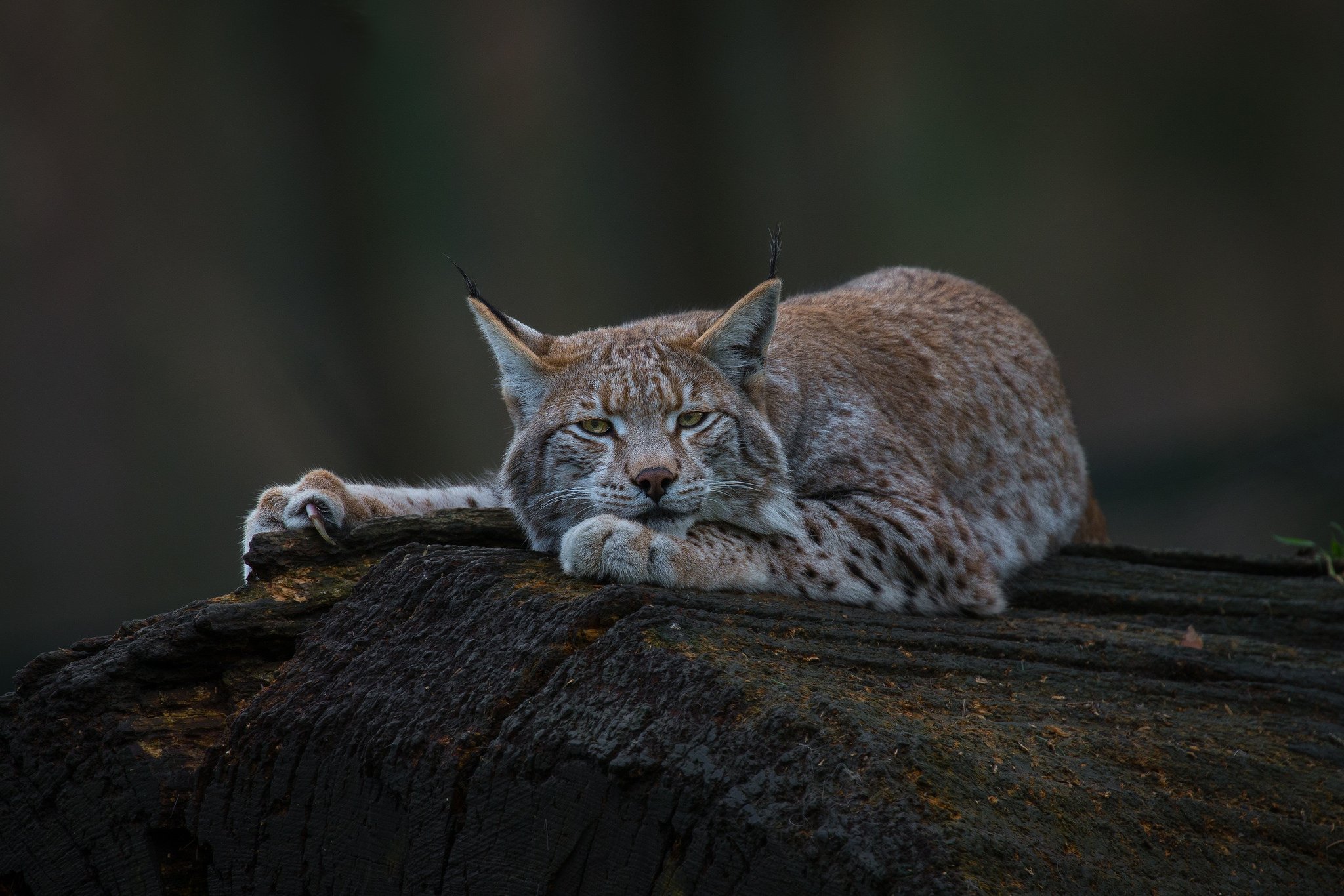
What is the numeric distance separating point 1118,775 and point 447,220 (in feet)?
23.2

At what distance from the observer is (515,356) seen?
4578 mm

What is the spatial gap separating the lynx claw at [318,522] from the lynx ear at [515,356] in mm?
892

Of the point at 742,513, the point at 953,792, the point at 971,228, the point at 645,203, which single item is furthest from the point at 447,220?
the point at 953,792

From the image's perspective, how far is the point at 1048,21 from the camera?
30.1 ft

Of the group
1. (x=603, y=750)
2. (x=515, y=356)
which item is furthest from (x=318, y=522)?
(x=603, y=750)

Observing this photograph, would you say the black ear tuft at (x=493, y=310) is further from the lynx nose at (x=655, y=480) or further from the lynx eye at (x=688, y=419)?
the lynx nose at (x=655, y=480)

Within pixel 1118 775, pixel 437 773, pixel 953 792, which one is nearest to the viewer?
pixel 953 792

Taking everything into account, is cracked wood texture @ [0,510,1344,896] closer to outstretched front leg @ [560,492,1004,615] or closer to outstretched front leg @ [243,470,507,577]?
outstretched front leg @ [560,492,1004,615]

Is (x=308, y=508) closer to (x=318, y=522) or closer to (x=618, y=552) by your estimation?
(x=318, y=522)

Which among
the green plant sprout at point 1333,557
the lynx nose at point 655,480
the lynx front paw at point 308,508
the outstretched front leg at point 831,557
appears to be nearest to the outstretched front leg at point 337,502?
the lynx front paw at point 308,508

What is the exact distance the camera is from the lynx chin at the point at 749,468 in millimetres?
4184

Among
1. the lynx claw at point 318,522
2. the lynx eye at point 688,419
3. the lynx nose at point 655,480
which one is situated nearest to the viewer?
the lynx claw at point 318,522

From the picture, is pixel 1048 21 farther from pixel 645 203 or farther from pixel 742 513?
pixel 742 513

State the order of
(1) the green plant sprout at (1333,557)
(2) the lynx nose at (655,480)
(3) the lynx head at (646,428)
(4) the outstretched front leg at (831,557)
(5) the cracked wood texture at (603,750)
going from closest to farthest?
(5) the cracked wood texture at (603,750)
(4) the outstretched front leg at (831,557)
(2) the lynx nose at (655,480)
(3) the lynx head at (646,428)
(1) the green plant sprout at (1333,557)
